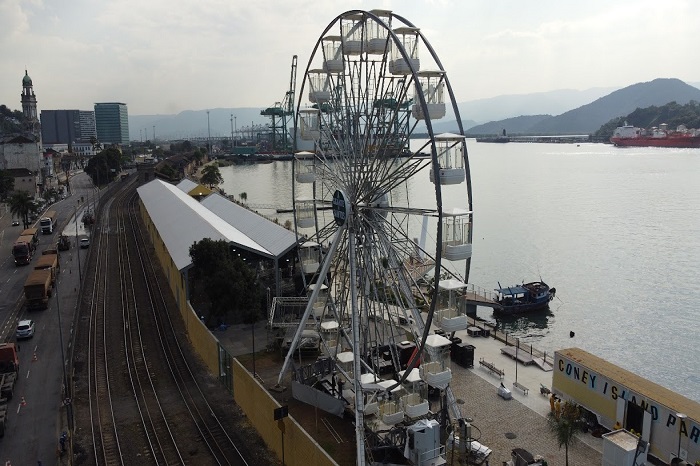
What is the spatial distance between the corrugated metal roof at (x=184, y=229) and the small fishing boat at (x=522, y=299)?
15818 mm

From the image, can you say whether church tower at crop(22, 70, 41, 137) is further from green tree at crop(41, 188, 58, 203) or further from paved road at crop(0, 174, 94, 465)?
paved road at crop(0, 174, 94, 465)

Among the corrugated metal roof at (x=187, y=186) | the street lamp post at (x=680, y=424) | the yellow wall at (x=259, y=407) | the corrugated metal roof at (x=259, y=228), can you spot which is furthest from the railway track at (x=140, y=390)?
the corrugated metal roof at (x=187, y=186)

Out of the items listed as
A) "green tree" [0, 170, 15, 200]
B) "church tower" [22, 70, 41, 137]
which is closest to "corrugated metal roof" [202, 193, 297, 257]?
"green tree" [0, 170, 15, 200]

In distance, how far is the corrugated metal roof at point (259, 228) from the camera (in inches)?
1194

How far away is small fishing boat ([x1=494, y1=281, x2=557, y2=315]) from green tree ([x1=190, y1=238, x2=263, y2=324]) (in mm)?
16244

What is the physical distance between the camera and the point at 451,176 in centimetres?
1480

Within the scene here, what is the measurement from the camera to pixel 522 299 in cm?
3662

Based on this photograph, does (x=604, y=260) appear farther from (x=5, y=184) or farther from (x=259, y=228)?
(x=5, y=184)

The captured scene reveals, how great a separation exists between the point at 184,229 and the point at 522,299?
2165cm

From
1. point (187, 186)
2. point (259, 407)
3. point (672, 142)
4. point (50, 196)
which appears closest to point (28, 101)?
point (50, 196)

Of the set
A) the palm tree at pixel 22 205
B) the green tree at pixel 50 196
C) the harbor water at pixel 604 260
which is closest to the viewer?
the harbor water at pixel 604 260

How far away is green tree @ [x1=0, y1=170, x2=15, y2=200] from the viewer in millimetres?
68938

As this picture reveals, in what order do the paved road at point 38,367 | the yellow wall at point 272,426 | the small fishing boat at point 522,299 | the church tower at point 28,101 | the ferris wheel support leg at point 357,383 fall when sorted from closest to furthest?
the yellow wall at point 272,426 < the ferris wheel support leg at point 357,383 < the paved road at point 38,367 < the small fishing boat at point 522,299 < the church tower at point 28,101

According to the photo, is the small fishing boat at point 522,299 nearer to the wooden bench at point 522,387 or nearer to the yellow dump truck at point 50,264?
the wooden bench at point 522,387
